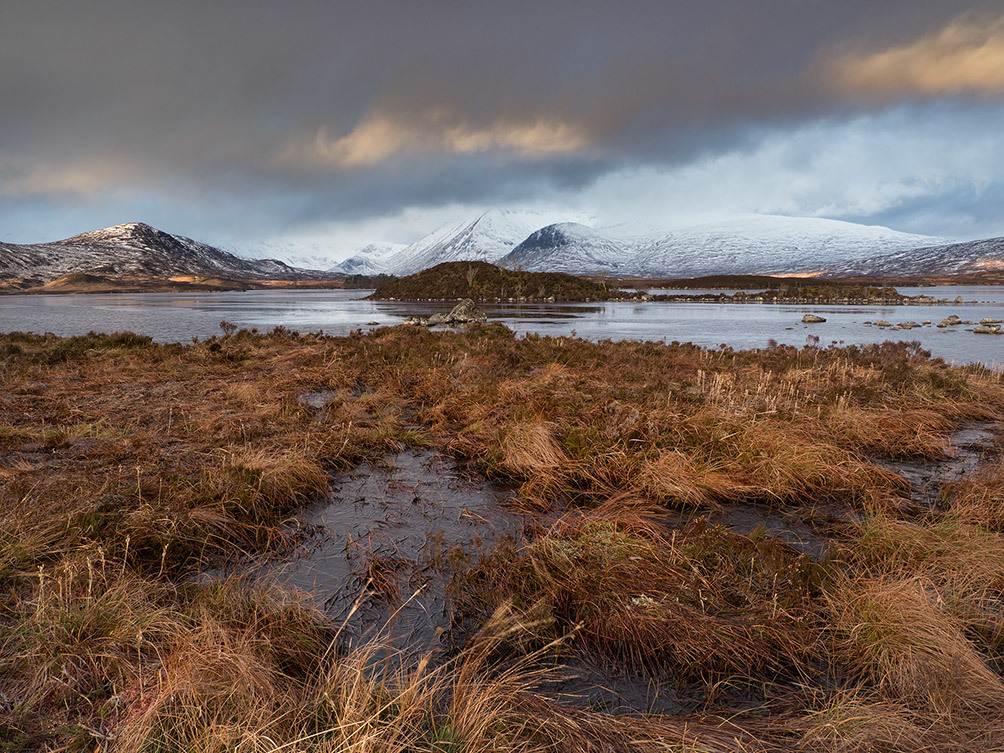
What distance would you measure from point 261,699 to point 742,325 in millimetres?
37438

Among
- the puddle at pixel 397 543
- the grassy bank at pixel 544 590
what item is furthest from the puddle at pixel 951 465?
the puddle at pixel 397 543

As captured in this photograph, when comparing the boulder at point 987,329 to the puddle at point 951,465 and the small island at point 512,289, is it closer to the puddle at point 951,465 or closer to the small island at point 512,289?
the puddle at point 951,465

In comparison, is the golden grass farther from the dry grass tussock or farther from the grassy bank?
the dry grass tussock

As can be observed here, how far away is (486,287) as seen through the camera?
306ft

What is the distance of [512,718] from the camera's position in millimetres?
2818

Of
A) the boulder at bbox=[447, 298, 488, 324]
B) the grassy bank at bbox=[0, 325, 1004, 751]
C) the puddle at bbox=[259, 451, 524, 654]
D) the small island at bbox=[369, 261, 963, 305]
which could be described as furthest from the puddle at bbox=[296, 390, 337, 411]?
the small island at bbox=[369, 261, 963, 305]

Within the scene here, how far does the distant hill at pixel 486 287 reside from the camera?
9131cm

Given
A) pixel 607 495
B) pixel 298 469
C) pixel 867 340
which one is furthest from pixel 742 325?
pixel 298 469

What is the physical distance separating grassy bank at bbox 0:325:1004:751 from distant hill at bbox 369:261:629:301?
81.7 m

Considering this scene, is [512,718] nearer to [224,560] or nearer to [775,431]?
[224,560]

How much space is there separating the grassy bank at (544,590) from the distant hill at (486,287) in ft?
268

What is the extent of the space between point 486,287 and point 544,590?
91.5 metres

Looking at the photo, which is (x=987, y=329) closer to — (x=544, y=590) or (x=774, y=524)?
(x=774, y=524)

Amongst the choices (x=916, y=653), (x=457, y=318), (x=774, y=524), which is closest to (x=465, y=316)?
(x=457, y=318)
